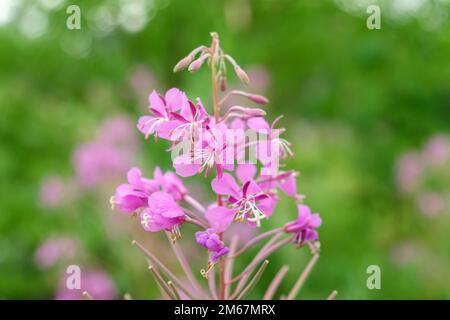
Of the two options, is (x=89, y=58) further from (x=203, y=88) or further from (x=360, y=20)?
(x=360, y=20)

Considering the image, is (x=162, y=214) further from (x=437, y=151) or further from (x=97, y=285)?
(x=437, y=151)

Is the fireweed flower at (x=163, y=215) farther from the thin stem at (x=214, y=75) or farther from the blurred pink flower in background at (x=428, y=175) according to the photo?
the blurred pink flower in background at (x=428, y=175)

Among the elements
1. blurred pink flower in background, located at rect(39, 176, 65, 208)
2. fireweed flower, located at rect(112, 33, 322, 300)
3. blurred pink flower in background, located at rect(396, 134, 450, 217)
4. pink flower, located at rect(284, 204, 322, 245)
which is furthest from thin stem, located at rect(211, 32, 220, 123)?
blurred pink flower in background, located at rect(396, 134, 450, 217)

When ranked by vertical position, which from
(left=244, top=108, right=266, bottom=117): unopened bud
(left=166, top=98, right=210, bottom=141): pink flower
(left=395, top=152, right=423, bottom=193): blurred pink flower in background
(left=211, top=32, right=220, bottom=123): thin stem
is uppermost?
(left=395, top=152, right=423, bottom=193): blurred pink flower in background

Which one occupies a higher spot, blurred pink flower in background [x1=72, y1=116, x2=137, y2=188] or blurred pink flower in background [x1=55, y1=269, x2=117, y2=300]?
blurred pink flower in background [x1=72, y1=116, x2=137, y2=188]

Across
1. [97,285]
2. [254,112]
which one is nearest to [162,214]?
[254,112]

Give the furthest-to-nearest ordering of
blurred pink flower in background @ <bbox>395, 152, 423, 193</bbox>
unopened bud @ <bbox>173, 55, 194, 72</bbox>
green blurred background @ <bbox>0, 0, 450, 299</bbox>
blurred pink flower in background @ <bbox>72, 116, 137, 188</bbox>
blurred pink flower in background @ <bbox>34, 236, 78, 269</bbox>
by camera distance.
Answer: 1. blurred pink flower in background @ <bbox>395, 152, 423, 193</bbox>
2. green blurred background @ <bbox>0, 0, 450, 299</bbox>
3. blurred pink flower in background @ <bbox>34, 236, 78, 269</bbox>
4. blurred pink flower in background @ <bbox>72, 116, 137, 188</bbox>
5. unopened bud @ <bbox>173, 55, 194, 72</bbox>

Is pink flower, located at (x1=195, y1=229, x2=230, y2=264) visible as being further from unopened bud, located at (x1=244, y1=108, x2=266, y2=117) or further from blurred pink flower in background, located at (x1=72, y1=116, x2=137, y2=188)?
blurred pink flower in background, located at (x1=72, y1=116, x2=137, y2=188)

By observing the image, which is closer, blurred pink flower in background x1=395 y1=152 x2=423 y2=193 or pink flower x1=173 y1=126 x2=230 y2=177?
pink flower x1=173 y1=126 x2=230 y2=177

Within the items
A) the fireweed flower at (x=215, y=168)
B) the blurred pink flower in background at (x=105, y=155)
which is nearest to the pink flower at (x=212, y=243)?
the fireweed flower at (x=215, y=168)
